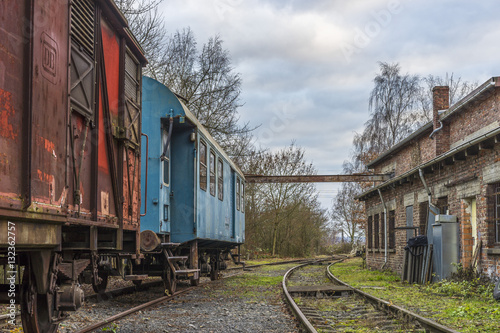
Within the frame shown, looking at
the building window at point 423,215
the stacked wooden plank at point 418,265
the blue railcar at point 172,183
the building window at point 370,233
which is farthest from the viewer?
the building window at point 370,233

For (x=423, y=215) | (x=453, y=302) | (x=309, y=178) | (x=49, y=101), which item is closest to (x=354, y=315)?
(x=453, y=302)

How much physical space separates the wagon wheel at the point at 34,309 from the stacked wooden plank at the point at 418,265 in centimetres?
1079

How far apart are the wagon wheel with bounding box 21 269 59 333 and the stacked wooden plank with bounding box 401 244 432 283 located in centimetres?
1079

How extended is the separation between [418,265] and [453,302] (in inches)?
185

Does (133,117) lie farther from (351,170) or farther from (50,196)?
(351,170)

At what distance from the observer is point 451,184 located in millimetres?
13891

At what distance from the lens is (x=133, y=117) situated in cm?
722

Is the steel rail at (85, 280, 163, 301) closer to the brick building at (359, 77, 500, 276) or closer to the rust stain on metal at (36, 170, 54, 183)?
the rust stain on metal at (36, 170, 54, 183)

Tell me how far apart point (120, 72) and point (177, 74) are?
16.1m

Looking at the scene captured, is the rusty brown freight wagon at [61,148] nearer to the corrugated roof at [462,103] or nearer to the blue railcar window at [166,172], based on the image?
the blue railcar window at [166,172]

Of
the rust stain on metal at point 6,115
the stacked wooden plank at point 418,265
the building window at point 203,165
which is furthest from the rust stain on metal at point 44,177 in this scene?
the stacked wooden plank at point 418,265

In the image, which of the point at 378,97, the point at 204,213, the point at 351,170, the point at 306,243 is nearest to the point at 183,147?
the point at 204,213

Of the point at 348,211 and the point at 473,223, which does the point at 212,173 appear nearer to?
the point at 473,223

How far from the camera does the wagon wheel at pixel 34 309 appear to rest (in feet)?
15.5
